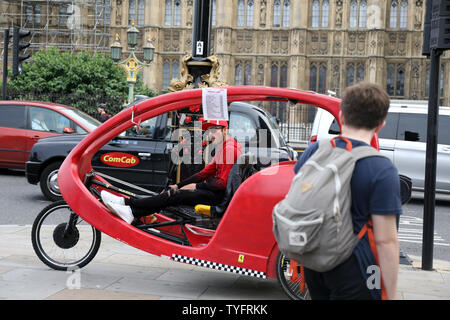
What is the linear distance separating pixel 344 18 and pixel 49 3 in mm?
19779

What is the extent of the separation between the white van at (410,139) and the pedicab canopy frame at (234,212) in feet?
22.6

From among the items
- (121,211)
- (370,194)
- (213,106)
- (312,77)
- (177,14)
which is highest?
(177,14)

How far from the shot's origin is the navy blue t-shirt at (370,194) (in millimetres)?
2320

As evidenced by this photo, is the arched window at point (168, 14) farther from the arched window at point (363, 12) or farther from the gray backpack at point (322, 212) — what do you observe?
the gray backpack at point (322, 212)

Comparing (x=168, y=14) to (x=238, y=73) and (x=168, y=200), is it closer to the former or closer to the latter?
(x=238, y=73)

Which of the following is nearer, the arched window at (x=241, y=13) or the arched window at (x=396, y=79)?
the arched window at (x=396, y=79)

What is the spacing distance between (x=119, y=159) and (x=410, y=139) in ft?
17.6

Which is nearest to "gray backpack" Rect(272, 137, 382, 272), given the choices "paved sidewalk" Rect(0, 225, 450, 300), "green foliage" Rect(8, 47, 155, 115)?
"paved sidewalk" Rect(0, 225, 450, 300)

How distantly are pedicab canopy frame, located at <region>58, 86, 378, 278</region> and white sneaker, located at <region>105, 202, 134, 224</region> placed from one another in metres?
0.04

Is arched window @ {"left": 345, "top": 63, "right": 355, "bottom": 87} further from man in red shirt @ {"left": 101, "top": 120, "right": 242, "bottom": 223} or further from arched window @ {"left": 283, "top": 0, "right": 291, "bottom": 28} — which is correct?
man in red shirt @ {"left": 101, "top": 120, "right": 242, "bottom": 223}

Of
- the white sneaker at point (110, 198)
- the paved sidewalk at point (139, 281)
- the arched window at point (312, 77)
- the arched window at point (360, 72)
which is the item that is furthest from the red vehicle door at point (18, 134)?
the arched window at point (360, 72)

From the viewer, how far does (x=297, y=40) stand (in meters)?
41.4

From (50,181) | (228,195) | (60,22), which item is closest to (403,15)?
(60,22)
